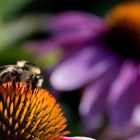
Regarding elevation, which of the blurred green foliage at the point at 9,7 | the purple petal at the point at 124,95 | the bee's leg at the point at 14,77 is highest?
the blurred green foliage at the point at 9,7

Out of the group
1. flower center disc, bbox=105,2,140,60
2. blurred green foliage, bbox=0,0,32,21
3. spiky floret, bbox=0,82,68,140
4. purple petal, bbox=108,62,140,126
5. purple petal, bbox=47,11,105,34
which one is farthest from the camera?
blurred green foliage, bbox=0,0,32,21

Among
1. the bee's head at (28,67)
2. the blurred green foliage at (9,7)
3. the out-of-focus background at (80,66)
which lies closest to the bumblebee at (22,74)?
the bee's head at (28,67)

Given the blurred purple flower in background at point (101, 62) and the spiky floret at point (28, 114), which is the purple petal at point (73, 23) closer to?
the blurred purple flower in background at point (101, 62)

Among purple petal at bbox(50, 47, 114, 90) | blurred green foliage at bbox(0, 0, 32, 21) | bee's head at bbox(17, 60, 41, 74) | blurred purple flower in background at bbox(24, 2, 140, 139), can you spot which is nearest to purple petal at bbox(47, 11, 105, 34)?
blurred purple flower in background at bbox(24, 2, 140, 139)

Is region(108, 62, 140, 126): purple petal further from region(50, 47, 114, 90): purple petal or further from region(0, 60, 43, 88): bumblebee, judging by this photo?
region(0, 60, 43, 88): bumblebee

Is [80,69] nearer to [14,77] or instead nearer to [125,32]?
[125,32]

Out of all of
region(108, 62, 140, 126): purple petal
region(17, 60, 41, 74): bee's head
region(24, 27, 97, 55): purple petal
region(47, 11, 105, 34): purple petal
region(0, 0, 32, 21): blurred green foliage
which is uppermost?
region(0, 0, 32, 21): blurred green foliage

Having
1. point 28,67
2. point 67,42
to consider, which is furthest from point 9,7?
point 28,67
